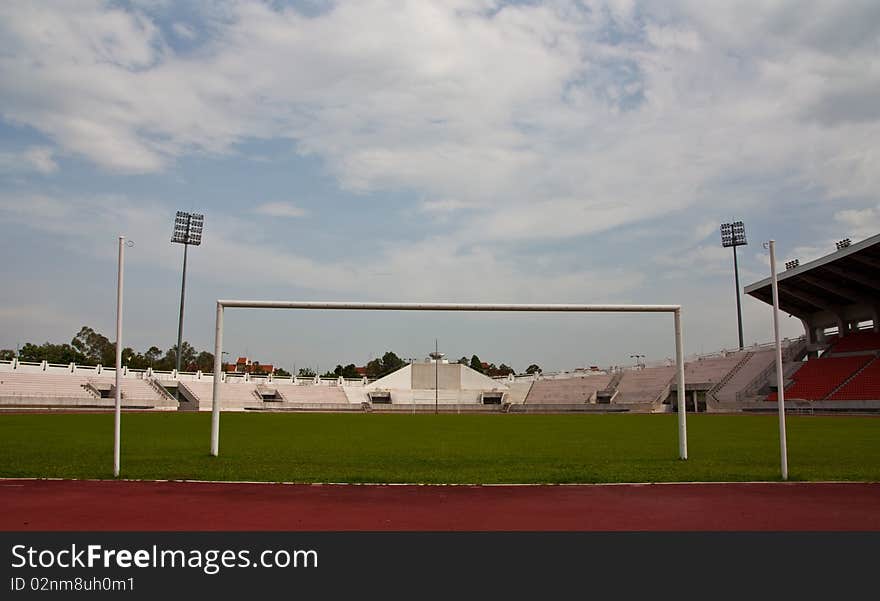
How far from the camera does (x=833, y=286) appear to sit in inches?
1986

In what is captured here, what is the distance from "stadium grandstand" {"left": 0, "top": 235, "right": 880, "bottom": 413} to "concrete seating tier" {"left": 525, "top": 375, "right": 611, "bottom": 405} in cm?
16

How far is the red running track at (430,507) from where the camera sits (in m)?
7.04

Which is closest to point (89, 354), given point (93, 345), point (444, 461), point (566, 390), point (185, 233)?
point (93, 345)

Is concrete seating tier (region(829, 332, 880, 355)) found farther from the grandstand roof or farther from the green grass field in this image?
the green grass field

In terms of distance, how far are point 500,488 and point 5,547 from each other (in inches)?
235

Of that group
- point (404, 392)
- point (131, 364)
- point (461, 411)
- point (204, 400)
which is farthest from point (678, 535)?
point (131, 364)

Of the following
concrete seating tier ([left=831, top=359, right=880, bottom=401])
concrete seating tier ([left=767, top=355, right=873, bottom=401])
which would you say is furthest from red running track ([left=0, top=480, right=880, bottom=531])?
concrete seating tier ([left=767, top=355, right=873, bottom=401])

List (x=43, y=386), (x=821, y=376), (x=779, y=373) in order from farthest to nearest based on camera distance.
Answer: (x=43, y=386) → (x=821, y=376) → (x=779, y=373)

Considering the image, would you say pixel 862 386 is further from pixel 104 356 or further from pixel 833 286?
pixel 104 356

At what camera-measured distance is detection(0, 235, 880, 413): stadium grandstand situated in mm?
48844

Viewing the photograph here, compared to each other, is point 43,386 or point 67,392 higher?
point 43,386

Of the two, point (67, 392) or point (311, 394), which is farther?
point (311, 394)

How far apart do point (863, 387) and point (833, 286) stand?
26.6ft

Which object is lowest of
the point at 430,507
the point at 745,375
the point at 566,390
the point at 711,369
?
the point at 430,507
